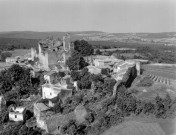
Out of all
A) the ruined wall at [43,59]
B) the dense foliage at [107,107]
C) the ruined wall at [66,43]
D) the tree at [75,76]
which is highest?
the ruined wall at [66,43]

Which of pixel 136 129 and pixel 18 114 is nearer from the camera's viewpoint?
pixel 136 129

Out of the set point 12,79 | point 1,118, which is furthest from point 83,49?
point 1,118

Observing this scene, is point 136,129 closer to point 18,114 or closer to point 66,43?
point 18,114

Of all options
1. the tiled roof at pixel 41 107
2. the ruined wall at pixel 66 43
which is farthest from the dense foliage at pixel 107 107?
the ruined wall at pixel 66 43

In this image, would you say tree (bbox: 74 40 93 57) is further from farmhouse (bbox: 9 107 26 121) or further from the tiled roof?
farmhouse (bbox: 9 107 26 121)

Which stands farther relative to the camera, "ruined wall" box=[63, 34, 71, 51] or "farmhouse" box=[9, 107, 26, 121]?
"ruined wall" box=[63, 34, 71, 51]

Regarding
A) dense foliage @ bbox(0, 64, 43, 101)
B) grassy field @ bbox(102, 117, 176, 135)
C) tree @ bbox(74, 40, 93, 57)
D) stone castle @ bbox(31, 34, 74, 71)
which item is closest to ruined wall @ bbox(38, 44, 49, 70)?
stone castle @ bbox(31, 34, 74, 71)

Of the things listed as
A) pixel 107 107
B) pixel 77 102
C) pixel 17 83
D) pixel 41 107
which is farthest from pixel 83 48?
pixel 41 107

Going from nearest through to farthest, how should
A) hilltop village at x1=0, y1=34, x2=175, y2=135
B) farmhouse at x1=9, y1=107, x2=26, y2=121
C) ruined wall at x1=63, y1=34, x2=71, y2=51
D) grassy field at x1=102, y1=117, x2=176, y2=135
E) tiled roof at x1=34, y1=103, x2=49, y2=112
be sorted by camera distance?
grassy field at x1=102, y1=117, x2=176, y2=135 → hilltop village at x1=0, y1=34, x2=175, y2=135 → tiled roof at x1=34, y1=103, x2=49, y2=112 → farmhouse at x1=9, y1=107, x2=26, y2=121 → ruined wall at x1=63, y1=34, x2=71, y2=51

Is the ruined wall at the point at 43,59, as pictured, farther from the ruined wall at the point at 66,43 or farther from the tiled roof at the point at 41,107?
the tiled roof at the point at 41,107

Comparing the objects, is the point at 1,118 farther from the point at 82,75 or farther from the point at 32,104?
the point at 82,75

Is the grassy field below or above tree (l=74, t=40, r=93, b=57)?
below
